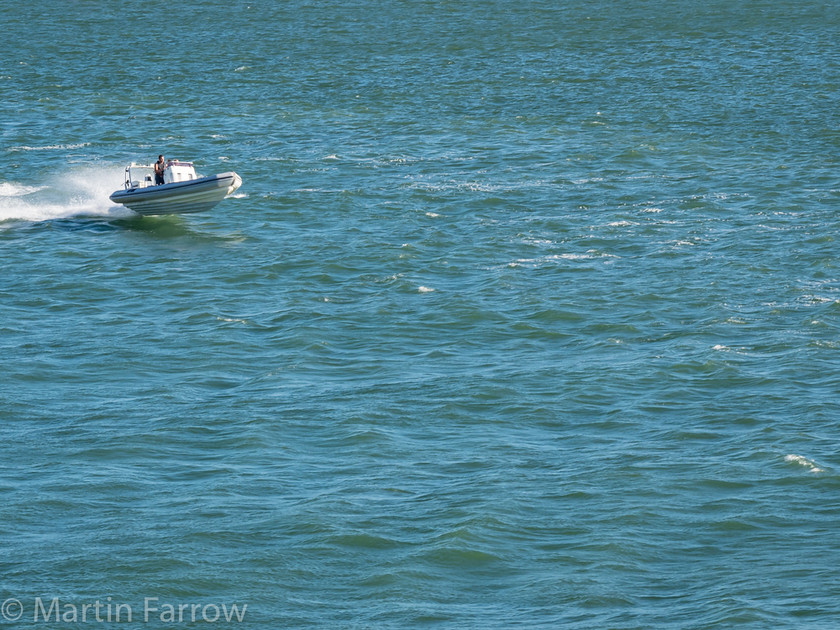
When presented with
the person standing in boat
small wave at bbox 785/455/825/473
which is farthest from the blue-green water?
the person standing in boat

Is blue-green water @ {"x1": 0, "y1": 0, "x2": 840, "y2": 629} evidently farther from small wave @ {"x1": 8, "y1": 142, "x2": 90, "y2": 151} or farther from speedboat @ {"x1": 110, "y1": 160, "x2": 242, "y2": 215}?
speedboat @ {"x1": 110, "y1": 160, "x2": 242, "y2": 215}

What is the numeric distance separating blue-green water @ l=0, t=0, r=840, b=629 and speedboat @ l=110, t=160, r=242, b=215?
894 millimetres

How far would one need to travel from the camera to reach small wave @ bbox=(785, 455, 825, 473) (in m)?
28.3

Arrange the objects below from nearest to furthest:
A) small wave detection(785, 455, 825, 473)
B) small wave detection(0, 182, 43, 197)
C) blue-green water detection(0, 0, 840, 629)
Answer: blue-green water detection(0, 0, 840, 629), small wave detection(785, 455, 825, 473), small wave detection(0, 182, 43, 197)

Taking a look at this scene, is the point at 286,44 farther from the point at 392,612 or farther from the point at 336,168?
the point at 392,612

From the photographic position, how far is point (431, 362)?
34969mm

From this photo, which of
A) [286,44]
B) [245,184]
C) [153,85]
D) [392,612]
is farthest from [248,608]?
[286,44]

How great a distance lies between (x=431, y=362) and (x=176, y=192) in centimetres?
1629

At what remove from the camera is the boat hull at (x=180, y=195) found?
47156mm

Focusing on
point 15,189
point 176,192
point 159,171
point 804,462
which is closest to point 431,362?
point 804,462

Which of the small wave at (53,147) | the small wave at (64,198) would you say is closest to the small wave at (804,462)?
the small wave at (64,198)

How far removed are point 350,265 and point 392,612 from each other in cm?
2141

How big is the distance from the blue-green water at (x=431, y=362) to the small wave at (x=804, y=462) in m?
0.10

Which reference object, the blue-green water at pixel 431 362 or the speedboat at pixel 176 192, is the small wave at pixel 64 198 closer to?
the blue-green water at pixel 431 362
